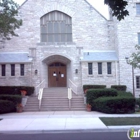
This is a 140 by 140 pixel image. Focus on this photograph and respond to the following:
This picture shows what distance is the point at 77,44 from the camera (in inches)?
1115

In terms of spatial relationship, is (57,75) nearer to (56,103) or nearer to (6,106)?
(56,103)

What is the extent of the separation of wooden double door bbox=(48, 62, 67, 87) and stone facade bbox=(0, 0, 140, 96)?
2.26 feet

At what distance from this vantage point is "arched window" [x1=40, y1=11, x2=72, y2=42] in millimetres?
28594

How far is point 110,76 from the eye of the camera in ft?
87.8

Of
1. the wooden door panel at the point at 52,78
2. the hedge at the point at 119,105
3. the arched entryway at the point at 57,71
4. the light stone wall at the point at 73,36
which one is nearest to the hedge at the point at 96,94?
the hedge at the point at 119,105

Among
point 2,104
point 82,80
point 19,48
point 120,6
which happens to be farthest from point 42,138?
point 19,48

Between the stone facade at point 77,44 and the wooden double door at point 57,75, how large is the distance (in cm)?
69

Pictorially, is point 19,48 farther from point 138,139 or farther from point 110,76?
point 138,139

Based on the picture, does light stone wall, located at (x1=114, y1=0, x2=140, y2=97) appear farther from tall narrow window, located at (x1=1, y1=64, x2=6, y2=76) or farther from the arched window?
tall narrow window, located at (x1=1, y1=64, x2=6, y2=76)

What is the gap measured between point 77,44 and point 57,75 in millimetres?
4298

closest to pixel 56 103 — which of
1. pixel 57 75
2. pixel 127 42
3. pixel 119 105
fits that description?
pixel 119 105

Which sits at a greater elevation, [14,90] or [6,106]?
[14,90]

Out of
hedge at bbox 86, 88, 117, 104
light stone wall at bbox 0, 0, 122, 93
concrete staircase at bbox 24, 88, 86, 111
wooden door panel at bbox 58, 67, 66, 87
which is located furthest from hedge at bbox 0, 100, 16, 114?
wooden door panel at bbox 58, 67, 66, 87

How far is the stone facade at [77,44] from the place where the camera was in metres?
26.8
